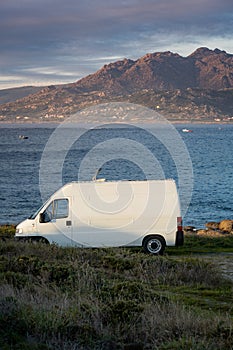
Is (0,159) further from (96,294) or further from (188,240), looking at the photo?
(96,294)

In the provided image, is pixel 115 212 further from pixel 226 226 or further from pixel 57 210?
pixel 226 226

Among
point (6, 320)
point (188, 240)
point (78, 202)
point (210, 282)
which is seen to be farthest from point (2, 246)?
point (188, 240)

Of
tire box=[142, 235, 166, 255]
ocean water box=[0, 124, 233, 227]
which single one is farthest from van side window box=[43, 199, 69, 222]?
ocean water box=[0, 124, 233, 227]

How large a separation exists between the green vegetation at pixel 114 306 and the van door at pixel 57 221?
3.35 metres

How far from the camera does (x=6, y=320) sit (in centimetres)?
767

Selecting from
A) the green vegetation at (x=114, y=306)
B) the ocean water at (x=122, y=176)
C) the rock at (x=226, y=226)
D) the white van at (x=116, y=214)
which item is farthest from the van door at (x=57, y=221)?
the ocean water at (x=122, y=176)

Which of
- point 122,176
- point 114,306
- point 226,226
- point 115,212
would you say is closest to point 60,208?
point 115,212

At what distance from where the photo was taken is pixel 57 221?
1761cm

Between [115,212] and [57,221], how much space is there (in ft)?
6.01

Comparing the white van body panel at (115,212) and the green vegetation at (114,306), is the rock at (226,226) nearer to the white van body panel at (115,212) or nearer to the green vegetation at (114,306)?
the white van body panel at (115,212)

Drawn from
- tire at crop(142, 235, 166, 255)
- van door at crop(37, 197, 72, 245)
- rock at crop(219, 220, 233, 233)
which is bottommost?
rock at crop(219, 220, 233, 233)

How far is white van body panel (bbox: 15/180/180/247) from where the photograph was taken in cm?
1731

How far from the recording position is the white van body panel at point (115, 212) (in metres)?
17.3

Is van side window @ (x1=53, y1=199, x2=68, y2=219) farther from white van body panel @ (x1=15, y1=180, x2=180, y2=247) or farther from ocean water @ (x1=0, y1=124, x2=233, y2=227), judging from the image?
ocean water @ (x1=0, y1=124, x2=233, y2=227)
